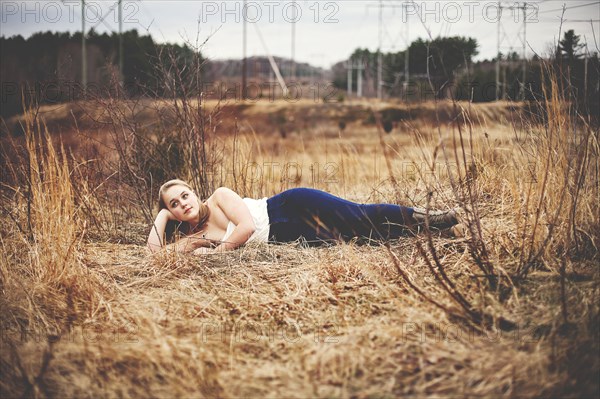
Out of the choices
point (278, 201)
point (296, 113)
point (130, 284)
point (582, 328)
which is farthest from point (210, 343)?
point (296, 113)

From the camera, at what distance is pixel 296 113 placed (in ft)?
59.4

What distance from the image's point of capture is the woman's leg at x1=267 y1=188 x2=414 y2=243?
8.78 feet

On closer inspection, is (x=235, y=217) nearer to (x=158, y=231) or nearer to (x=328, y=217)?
(x=158, y=231)

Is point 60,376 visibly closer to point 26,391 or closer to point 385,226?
point 26,391

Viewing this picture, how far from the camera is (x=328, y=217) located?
276 cm

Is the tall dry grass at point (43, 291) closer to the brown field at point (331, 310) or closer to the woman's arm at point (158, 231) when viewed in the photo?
the brown field at point (331, 310)

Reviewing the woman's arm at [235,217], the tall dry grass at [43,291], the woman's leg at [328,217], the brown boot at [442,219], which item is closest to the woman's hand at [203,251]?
the woman's arm at [235,217]

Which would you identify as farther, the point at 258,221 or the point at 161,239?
the point at 258,221

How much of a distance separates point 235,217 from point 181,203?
36 cm

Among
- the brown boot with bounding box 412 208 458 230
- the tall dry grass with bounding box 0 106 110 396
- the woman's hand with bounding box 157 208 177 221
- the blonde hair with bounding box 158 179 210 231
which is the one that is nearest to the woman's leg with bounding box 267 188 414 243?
the brown boot with bounding box 412 208 458 230

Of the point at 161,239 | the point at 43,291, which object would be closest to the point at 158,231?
the point at 161,239

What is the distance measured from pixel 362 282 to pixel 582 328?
2.93 ft

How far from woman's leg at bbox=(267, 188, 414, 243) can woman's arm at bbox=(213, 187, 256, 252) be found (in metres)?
0.23

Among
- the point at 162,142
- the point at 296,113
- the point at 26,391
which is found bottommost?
the point at 26,391
